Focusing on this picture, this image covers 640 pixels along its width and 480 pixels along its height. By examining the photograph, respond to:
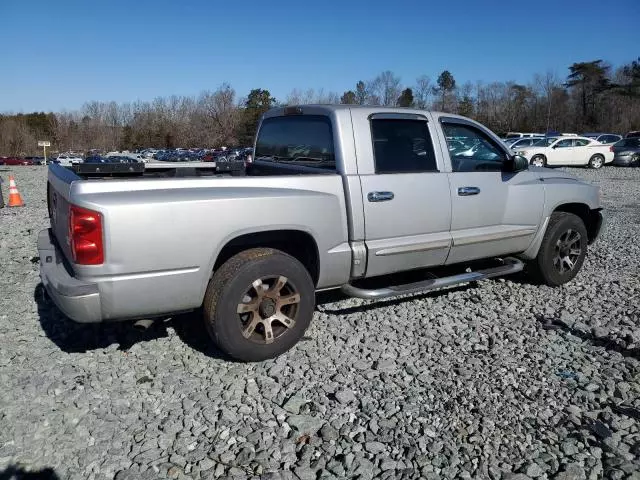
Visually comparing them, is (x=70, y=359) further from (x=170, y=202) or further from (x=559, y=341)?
(x=559, y=341)

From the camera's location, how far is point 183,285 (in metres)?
3.37

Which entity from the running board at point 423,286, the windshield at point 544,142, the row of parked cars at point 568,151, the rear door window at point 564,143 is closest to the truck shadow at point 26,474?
the running board at point 423,286

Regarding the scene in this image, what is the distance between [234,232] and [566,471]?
243 centimetres

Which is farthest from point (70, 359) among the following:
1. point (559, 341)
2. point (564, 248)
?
point (564, 248)

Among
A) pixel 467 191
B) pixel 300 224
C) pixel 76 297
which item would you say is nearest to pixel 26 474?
pixel 76 297

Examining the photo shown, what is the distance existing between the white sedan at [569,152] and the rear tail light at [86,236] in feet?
Answer: 83.3

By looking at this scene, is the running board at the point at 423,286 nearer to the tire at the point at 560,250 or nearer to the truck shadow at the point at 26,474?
the tire at the point at 560,250

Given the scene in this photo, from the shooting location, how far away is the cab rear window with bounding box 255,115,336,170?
422 cm

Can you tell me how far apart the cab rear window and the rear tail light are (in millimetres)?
1889

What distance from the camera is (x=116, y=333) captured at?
166 inches

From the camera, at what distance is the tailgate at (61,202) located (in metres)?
3.40

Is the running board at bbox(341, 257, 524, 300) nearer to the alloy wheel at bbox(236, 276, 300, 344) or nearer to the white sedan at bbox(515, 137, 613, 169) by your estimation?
the alloy wheel at bbox(236, 276, 300, 344)

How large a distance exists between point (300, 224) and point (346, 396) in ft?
4.16

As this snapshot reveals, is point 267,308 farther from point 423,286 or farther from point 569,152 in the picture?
point 569,152
